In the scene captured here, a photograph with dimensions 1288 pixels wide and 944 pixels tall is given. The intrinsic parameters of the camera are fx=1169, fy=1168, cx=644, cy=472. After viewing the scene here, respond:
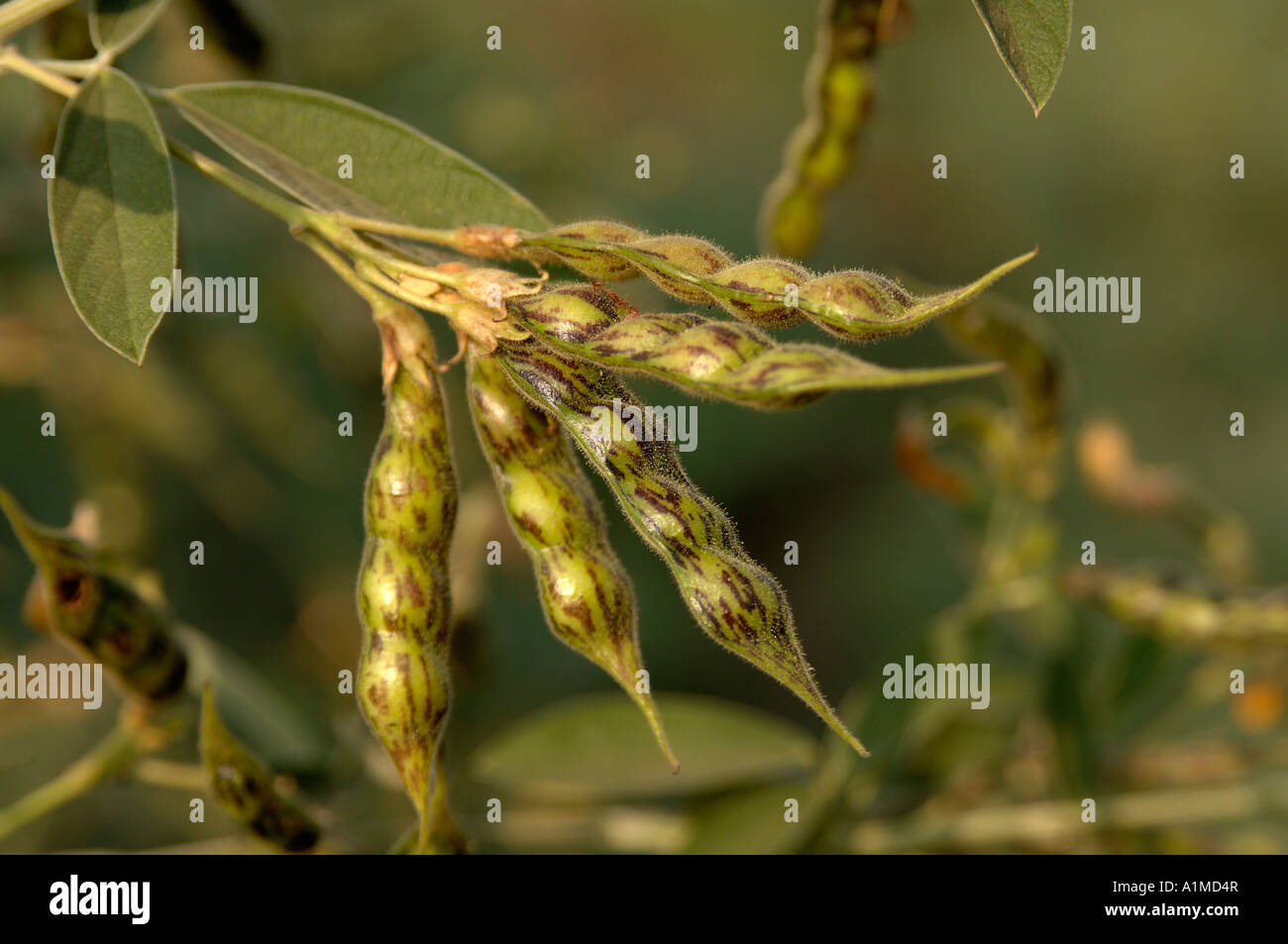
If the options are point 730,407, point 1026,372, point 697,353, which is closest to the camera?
point 697,353

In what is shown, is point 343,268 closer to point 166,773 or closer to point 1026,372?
point 166,773

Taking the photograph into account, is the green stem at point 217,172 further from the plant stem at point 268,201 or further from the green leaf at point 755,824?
the green leaf at point 755,824

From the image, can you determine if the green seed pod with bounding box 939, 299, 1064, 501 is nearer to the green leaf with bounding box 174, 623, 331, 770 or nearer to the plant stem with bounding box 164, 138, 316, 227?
the plant stem with bounding box 164, 138, 316, 227

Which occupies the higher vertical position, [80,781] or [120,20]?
[120,20]

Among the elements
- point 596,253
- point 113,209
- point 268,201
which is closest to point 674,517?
point 596,253

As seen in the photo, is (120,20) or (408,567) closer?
(408,567)
